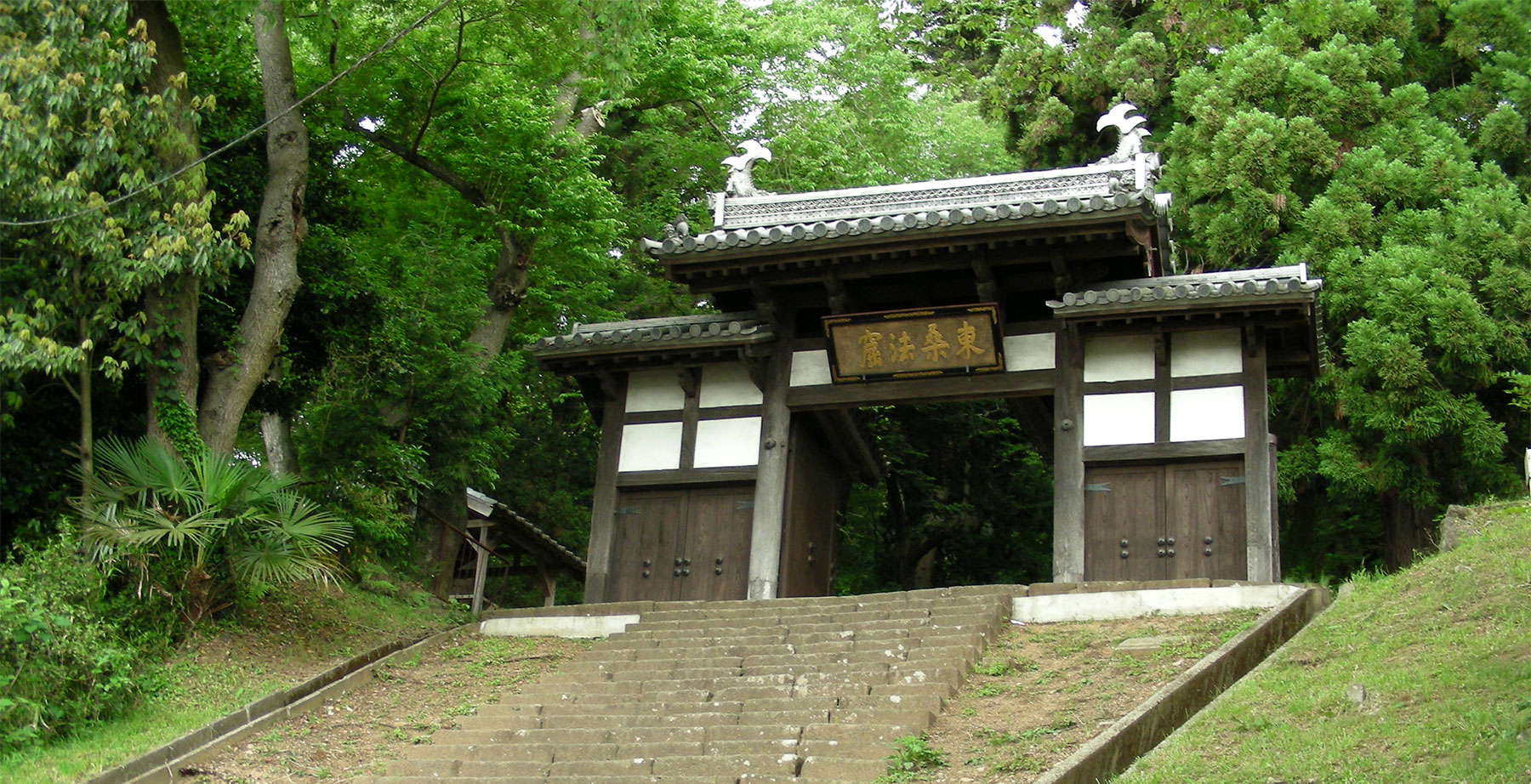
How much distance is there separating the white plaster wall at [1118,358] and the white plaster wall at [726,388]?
12.4 ft

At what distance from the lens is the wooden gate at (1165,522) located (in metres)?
14.6

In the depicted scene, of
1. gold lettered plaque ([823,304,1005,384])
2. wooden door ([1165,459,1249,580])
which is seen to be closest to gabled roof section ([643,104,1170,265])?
gold lettered plaque ([823,304,1005,384])

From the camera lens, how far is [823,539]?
1780 centimetres

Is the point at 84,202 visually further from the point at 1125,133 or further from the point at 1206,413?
the point at 1206,413

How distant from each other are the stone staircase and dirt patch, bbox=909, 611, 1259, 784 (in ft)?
0.90

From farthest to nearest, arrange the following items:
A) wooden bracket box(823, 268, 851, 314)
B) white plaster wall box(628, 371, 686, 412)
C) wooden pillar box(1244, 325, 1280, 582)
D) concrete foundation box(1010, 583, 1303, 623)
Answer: white plaster wall box(628, 371, 686, 412)
wooden bracket box(823, 268, 851, 314)
wooden pillar box(1244, 325, 1280, 582)
concrete foundation box(1010, 583, 1303, 623)

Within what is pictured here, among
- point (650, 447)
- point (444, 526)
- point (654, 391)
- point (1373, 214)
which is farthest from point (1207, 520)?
point (444, 526)

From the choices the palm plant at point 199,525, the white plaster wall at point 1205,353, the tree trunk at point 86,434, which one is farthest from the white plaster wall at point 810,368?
the tree trunk at point 86,434

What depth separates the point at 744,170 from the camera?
60.2 feet

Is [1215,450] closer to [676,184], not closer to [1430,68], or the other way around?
[1430,68]

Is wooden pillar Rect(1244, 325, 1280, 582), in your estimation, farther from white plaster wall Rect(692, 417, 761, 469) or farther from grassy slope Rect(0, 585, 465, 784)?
grassy slope Rect(0, 585, 465, 784)

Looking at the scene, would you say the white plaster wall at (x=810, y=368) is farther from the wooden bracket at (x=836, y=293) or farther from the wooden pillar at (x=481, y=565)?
the wooden pillar at (x=481, y=565)

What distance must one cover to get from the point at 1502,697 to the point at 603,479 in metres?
10.5

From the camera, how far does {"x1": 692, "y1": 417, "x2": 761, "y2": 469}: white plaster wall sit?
16.6 m
